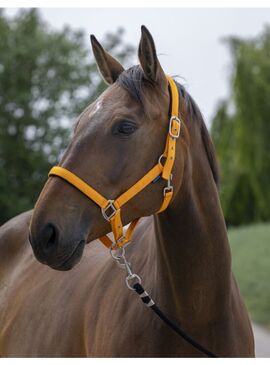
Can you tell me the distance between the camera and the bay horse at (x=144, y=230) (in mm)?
2928

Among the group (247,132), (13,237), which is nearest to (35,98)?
(247,132)

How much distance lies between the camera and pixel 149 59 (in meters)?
3.15

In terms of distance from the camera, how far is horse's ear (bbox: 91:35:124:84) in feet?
11.1

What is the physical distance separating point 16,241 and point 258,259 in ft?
37.8

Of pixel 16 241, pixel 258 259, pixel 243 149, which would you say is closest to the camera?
pixel 16 241

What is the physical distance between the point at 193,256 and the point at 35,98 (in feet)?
57.1

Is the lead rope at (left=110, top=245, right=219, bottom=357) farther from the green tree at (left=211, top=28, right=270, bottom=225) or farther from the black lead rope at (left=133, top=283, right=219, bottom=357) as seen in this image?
the green tree at (left=211, top=28, right=270, bottom=225)

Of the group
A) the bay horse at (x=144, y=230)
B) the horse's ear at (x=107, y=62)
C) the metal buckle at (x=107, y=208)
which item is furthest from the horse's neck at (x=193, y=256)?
the horse's ear at (x=107, y=62)

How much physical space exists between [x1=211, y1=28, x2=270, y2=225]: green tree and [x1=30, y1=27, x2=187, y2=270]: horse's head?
17408mm

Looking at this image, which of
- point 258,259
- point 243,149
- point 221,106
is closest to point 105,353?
point 258,259

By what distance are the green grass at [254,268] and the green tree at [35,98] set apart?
5761 mm

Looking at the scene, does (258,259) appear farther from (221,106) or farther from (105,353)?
(105,353)

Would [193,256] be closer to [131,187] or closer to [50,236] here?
[131,187]

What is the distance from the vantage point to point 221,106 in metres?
22.9
